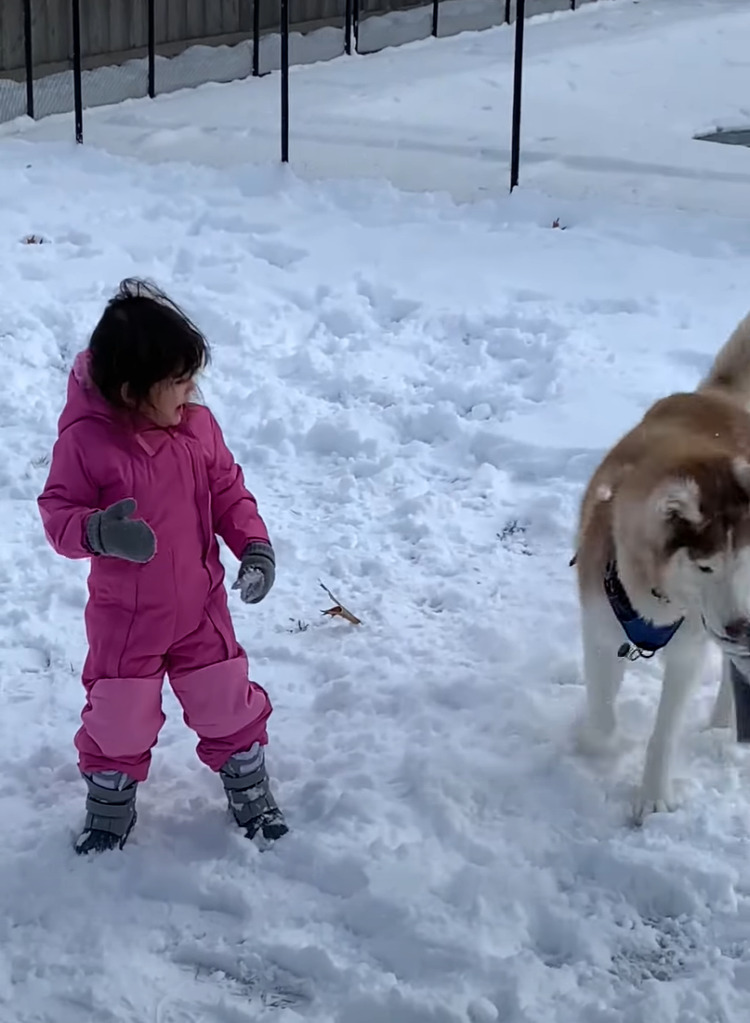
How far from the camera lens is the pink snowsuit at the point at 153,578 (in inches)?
106

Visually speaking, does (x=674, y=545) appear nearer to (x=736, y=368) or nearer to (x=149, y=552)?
(x=736, y=368)

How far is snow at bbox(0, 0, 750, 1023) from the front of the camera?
8.66 feet

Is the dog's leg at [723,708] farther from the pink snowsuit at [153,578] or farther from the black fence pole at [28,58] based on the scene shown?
the black fence pole at [28,58]

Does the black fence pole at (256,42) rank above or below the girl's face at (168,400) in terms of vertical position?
below

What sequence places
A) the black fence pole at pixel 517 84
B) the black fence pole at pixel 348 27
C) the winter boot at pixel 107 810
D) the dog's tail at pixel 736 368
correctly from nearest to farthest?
the winter boot at pixel 107 810 → the dog's tail at pixel 736 368 → the black fence pole at pixel 517 84 → the black fence pole at pixel 348 27

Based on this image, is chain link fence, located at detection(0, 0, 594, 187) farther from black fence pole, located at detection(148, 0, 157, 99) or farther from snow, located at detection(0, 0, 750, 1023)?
snow, located at detection(0, 0, 750, 1023)

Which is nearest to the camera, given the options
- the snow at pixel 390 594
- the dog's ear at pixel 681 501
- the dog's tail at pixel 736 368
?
the dog's ear at pixel 681 501

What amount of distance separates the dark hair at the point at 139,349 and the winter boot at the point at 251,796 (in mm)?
853

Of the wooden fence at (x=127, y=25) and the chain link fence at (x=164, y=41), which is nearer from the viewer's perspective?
the chain link fence at (x=164, y=41)

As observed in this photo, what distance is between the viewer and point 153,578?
2.77m

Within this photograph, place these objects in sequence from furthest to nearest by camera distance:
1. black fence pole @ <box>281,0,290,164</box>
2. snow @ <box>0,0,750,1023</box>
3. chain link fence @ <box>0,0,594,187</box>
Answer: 1. chain link fence @ <box>0,0,594,187</box>
2. black fence pole @ <box>281,0,290,164</box>
3. snow @ <box>0,0,750,1023</box>

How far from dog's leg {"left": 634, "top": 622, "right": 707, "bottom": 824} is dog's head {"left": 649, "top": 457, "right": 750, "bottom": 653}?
1.24ft

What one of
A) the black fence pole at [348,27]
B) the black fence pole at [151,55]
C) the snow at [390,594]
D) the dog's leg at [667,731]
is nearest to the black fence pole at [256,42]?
the black fence pole at [151,55]

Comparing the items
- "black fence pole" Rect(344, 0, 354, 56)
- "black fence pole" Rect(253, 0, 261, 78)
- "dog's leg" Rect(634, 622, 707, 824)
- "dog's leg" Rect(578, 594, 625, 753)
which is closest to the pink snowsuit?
"dog's leg" Rect(578, 594, 625, 753)
